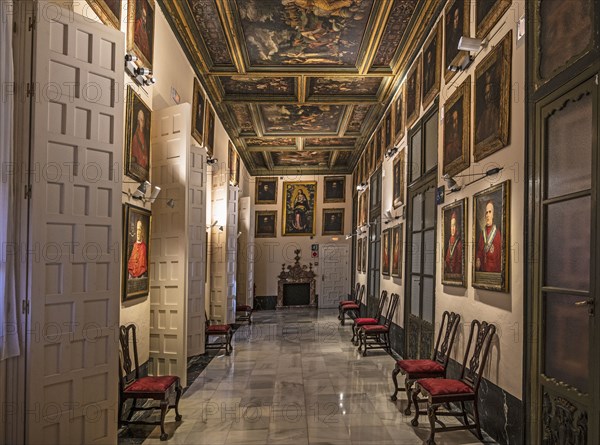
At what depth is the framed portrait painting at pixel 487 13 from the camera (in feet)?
16.5

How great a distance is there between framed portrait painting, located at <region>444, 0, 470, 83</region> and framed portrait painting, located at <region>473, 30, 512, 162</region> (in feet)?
2.82

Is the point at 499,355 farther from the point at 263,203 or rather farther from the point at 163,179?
the point at 263,203

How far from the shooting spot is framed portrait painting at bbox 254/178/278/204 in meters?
20.4

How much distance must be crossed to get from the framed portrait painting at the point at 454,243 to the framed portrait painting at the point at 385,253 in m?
4.05

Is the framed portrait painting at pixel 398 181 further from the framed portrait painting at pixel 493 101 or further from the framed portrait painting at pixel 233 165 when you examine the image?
the framed portrait painting at pixel 233 165

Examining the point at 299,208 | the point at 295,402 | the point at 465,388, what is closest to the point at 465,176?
the point at 465,388

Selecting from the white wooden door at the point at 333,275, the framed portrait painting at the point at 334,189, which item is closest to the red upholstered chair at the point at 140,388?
the white wooden door at the point at 333,275

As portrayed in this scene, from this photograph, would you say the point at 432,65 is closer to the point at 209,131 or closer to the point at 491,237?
the point at 491,237

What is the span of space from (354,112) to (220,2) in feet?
21.2

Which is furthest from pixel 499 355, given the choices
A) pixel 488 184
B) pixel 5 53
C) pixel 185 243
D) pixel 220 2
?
pixel 220 2

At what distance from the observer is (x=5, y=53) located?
368 cm

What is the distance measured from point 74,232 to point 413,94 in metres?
6.92

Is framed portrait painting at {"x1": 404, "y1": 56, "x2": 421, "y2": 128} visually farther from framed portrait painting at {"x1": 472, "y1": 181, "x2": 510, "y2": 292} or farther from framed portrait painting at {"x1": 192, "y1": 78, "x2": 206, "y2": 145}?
framed portrait painting at {"x1": 192, "y1": 78, "x2": 206, "y2": 145}

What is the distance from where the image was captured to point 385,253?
37.2 feet
